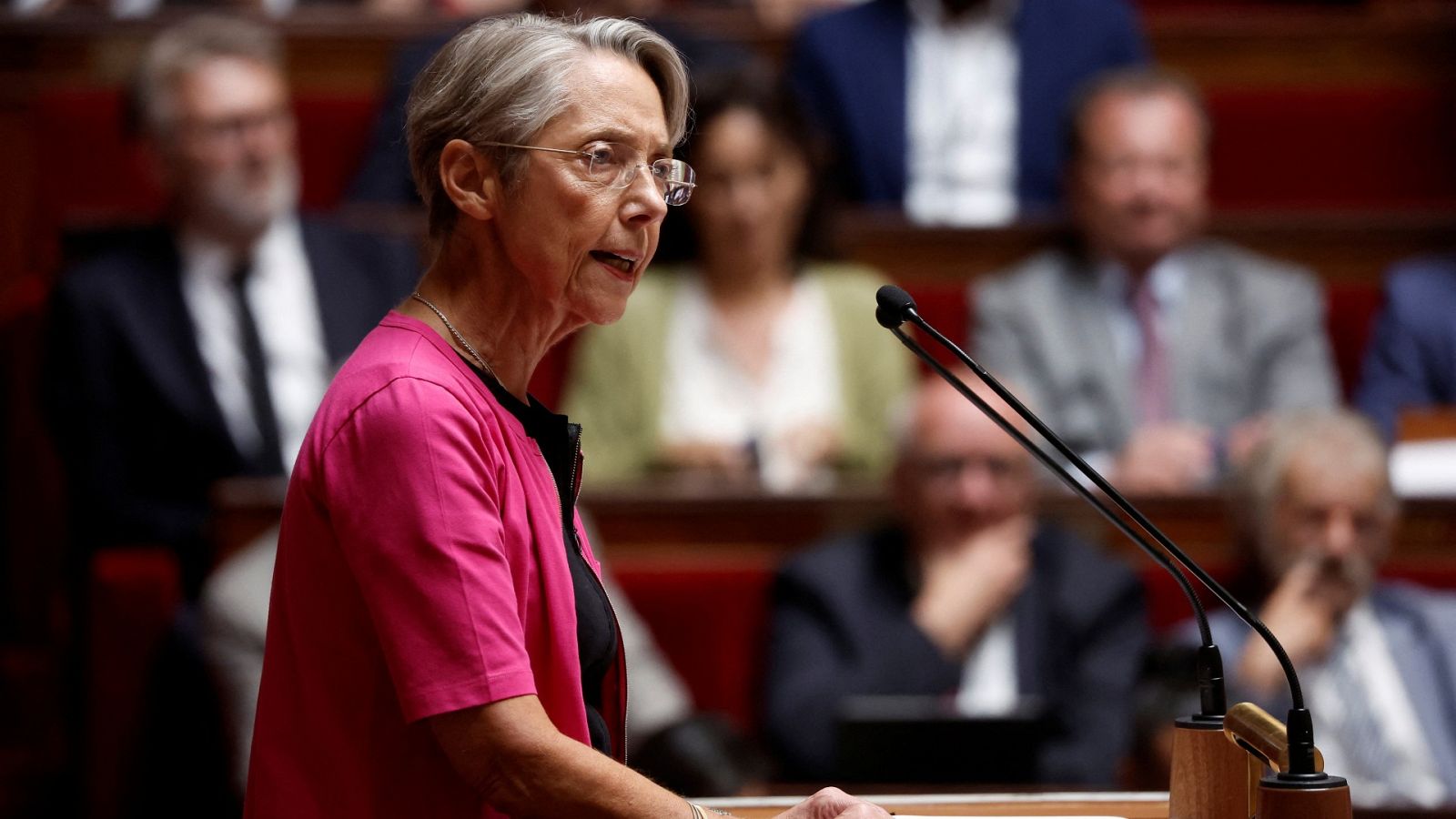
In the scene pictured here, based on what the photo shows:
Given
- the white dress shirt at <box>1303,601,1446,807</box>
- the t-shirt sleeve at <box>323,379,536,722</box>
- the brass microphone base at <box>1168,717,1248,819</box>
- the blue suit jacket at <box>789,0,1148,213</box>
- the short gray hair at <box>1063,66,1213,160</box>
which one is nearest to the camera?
the t-shirt sleeve at <box>323,379,536,722</box>

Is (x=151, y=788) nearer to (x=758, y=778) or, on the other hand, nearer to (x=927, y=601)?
(x=758, y=778)

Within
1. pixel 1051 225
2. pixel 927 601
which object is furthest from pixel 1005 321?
pixel 927 601

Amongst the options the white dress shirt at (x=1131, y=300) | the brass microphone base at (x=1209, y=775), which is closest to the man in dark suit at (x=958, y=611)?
the white dress shirt at (x=1131, y=300)

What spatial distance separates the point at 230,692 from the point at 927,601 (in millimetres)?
792

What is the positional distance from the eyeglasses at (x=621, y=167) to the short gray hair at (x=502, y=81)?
15 millimetres

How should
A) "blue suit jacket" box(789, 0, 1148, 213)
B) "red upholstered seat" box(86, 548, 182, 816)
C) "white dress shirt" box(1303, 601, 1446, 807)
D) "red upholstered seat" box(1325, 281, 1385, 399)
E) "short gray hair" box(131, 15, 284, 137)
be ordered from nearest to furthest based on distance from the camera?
"white dress shirt" box(1303, 601, 1446, 807) < "red upholstered seat" box(86, 548, 182, 816) < "short gray hair" box(131, 15, 284, 137) < "red upholstered seat" box(1325, 281, 1385, 399) < "blue suit jacket" box(789, 0, 1148, 213)

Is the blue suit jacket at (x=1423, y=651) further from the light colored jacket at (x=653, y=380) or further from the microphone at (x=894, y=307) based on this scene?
the microphone at (x=894, y=307)

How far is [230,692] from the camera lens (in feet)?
6.47

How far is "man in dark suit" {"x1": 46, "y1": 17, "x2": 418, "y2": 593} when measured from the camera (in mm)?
2463

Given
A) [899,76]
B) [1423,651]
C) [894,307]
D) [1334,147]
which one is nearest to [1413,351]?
[1334,147]

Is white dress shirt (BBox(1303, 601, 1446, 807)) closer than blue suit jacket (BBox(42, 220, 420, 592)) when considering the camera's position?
Yes

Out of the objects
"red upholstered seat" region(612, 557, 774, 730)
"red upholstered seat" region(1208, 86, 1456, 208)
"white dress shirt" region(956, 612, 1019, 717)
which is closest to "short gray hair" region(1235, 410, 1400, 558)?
"white dress shirt" region(956, 612, 1019, 717)

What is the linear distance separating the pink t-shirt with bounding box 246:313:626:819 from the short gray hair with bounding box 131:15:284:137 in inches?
68.4

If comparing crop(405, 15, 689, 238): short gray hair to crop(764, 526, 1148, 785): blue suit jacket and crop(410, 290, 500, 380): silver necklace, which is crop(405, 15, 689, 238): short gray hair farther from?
crop(764, 526, 1148, 785): blue suit jacket
